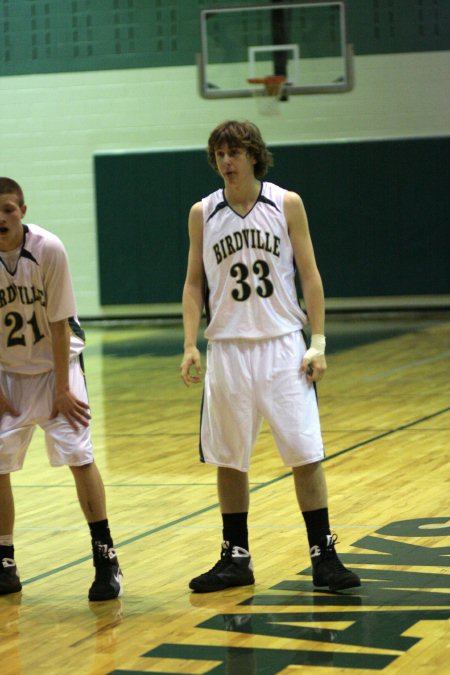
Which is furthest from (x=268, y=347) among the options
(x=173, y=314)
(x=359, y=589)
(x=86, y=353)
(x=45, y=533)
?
(x=173, y=314)

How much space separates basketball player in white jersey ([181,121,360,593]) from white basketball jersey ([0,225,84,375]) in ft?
1.66

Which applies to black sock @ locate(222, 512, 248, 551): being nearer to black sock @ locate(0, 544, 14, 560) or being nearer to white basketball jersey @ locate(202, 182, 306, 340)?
white basketball jersey @ locate(202, 182, 306, 340)

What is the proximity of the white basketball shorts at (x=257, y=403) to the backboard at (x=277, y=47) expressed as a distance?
11.3m

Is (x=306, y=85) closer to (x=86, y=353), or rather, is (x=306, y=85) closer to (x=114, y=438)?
(x=86, y=353)

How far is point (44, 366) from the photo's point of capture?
15.1 ft

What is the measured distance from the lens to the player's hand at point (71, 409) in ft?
14.9

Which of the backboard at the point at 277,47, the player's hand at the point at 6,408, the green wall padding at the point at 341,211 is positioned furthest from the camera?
the green wall padding at the point at 341,211

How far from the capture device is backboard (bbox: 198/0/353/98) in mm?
15508

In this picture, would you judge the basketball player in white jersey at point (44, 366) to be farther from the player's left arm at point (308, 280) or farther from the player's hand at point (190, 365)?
the player's left arm at point (308, 280)

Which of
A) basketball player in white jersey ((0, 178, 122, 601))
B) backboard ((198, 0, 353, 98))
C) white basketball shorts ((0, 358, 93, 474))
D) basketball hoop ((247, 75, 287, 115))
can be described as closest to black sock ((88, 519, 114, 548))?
basketball player in white jersey ((0, 178, 122, 601))

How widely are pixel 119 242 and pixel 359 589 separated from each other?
13873mm

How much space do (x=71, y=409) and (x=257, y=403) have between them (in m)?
0.68

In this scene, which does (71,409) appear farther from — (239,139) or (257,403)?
(239,139)

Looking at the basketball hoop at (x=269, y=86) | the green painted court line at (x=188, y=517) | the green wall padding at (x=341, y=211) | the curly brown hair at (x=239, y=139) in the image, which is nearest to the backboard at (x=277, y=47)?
the basketball hoop at (x=269, y=86)
